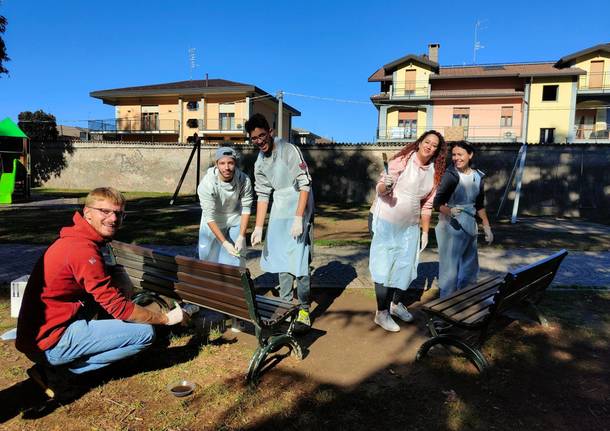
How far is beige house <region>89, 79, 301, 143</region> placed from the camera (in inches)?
1417

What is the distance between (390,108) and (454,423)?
36.4 m

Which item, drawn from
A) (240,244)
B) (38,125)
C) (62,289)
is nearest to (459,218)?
(240,244)

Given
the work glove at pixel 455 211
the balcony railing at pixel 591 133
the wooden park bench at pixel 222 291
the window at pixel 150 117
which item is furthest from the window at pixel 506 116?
the wooden park bench at pixel 222 291

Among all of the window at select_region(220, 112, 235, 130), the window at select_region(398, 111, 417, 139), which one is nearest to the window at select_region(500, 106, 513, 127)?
the window at select_region(398, 111, 417, 139)

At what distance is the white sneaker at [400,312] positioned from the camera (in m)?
4.15

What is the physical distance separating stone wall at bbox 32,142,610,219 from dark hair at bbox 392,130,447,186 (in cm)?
1328

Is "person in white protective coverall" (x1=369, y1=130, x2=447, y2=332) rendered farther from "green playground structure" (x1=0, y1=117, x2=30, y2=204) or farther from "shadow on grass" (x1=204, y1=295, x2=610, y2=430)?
"green playground structure" (x1=0, y1=117, x2=30, y2=204)

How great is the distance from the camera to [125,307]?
98.9 inches

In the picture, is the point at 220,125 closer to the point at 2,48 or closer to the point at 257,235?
the point at 2,48

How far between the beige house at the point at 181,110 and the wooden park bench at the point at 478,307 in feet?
108

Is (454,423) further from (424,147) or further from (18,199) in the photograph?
(18,199)

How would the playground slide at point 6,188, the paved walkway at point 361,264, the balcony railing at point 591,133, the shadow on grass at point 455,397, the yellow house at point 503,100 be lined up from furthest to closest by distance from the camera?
the yellow house at point 503,100 → the balcony railing at point 591,133 → the playground slide at point 6,188 → the paved walkway at point 361,264 → the shadow on grass at point 455,397

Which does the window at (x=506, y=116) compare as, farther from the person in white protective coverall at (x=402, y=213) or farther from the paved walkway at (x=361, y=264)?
the person in white protective coverall at (x=402, y=213)

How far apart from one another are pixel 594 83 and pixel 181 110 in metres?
33.0
